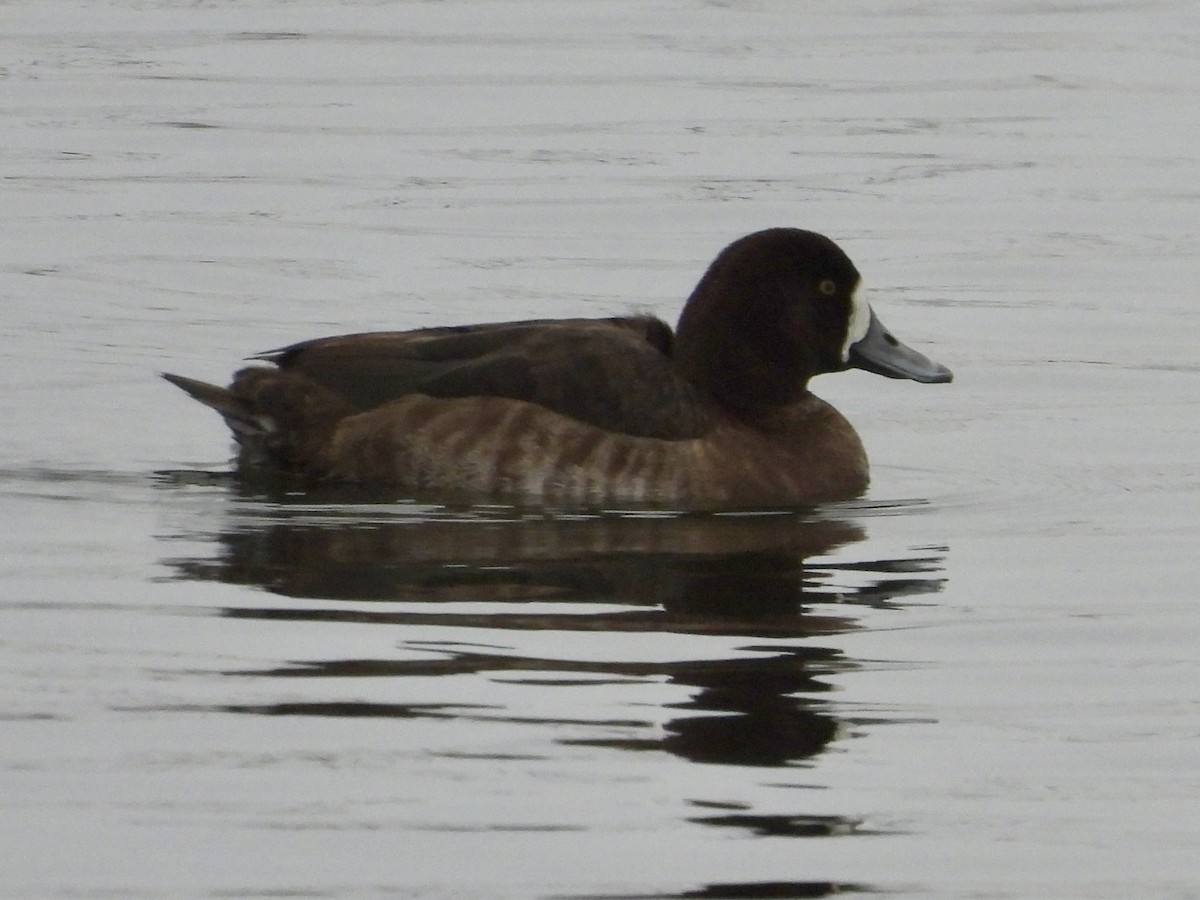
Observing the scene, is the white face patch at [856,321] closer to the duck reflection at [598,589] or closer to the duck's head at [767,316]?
the duck's head at [767,316]

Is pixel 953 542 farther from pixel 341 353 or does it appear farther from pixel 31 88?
pixel 31 88

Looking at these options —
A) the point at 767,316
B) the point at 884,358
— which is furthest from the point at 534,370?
the point at 884,358

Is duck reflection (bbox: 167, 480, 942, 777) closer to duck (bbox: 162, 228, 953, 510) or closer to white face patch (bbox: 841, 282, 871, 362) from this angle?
duck (bbox: 162, 228, 953, 510)

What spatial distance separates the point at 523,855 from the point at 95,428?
5.32 meters

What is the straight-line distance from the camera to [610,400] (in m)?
8.88

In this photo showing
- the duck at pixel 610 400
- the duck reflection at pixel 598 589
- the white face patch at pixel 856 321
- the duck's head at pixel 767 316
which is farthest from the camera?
the white face patch at pixel 856 321

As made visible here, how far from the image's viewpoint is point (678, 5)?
69.5ft

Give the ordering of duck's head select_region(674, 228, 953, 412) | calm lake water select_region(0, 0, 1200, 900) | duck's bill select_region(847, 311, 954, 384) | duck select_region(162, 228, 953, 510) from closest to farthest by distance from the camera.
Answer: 1. calm lake water select_region(0, 0, 1200, 900)
2. duck select_region(162, 228, 953, 510)
3. duck's head select_region(674, 228, 953, 412)
4. duck's bill select_region(847, 311, 954, 384)

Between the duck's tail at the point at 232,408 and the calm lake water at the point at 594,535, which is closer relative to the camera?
the calm lake water at the point at 594,535

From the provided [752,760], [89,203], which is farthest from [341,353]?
[89,203]

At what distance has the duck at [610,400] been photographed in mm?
8844

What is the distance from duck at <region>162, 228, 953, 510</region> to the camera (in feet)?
29.0

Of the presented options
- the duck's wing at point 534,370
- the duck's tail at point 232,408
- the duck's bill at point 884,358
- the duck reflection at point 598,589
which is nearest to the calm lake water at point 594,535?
the duck reflection at point 598,589

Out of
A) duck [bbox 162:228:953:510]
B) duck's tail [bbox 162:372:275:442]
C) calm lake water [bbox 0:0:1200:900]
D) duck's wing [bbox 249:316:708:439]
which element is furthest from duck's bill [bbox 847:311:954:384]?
duck's tail [bbox 162:372:275:442]
